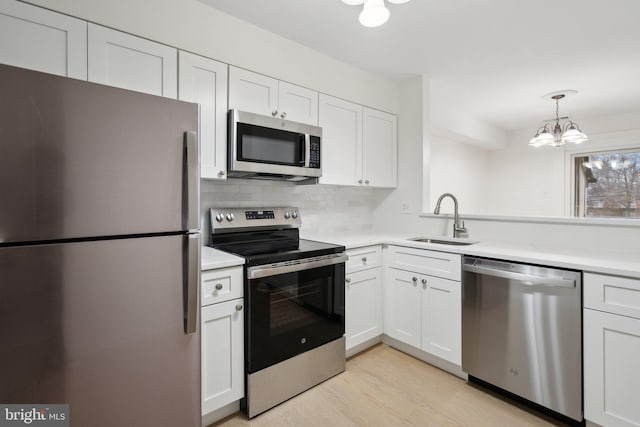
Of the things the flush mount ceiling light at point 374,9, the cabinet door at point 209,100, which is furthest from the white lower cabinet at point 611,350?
the cabinet door at point 209,100

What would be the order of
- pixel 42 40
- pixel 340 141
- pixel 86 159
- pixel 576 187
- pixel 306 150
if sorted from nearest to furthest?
pixel 86 159 → pixel 42 40 → pixel 306 150 → pixel 340 141 → pixel 576 187

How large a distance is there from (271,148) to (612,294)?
6.73ft

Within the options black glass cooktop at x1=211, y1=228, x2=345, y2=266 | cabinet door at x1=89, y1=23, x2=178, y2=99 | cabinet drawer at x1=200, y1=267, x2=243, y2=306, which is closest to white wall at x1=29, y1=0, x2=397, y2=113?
cabinet door at x1=89, y1=23, x2=178, y2=99

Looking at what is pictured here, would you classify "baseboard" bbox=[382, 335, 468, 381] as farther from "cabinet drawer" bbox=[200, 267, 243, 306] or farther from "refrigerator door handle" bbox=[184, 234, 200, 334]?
"refrigerator door handle" bbox=[184, 234, 200, 334]

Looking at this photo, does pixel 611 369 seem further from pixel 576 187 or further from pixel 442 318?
pixel 576 187

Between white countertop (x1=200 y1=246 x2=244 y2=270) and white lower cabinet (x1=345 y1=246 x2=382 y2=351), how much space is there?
914mm

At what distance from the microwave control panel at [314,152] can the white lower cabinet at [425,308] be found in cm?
92

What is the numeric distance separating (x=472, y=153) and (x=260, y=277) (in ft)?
16.0

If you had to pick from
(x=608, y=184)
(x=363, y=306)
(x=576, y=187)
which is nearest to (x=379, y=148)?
(x=363, y=306)

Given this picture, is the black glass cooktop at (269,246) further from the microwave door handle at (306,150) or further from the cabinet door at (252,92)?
the cabinet door at (252,92)

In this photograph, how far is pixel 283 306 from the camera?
6.07 feet

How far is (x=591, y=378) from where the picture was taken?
5.18 ft

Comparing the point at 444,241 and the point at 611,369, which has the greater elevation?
the point at 444,241

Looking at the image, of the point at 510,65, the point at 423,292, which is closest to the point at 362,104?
the point at 510,65
